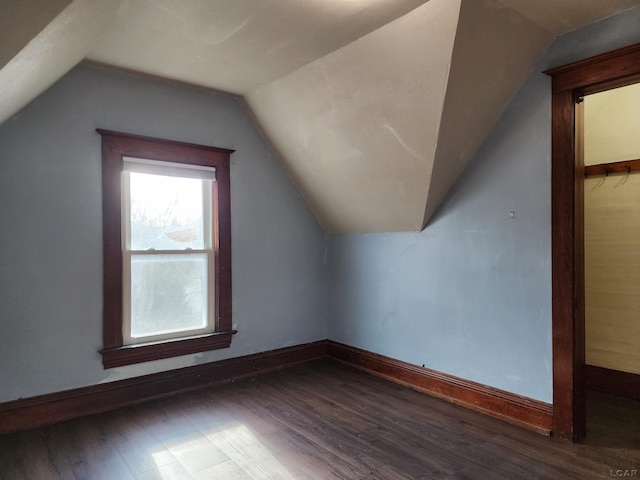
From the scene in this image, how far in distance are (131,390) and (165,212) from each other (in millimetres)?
1375

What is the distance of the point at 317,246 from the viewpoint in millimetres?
4344

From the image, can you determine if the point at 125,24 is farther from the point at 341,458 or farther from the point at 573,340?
the point at 573,340

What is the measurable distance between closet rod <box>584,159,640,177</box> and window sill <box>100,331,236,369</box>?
3289mm

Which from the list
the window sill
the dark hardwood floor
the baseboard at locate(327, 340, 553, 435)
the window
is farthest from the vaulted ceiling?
the window sill

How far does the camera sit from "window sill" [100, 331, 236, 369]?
304 cm

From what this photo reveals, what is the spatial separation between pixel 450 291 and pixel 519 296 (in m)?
0.55

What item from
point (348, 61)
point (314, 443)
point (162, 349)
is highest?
point (348, 61)

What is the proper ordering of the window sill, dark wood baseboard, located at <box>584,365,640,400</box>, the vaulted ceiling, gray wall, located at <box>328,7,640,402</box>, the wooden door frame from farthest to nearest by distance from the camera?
dark wood baseboard, located at <box>584,365,640,400</box> < the window sill < gray wall, located at <box>328,7,640,402</box> < the wooden door frame < the vaulted ceiling

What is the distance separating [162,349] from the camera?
3.26 metres

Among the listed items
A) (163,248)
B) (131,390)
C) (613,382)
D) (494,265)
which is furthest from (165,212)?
(613,382)

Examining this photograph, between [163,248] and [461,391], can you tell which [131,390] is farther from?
[461,391]

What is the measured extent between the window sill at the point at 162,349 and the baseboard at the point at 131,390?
0.46ft

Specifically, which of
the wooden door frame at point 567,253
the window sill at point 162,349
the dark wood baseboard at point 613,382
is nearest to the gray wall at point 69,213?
the window sill at point 162,349

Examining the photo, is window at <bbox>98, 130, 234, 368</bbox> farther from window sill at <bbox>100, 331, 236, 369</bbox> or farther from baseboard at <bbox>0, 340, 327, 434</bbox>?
baseboard at <bbox>0, 340, 327, 434</bbox>
